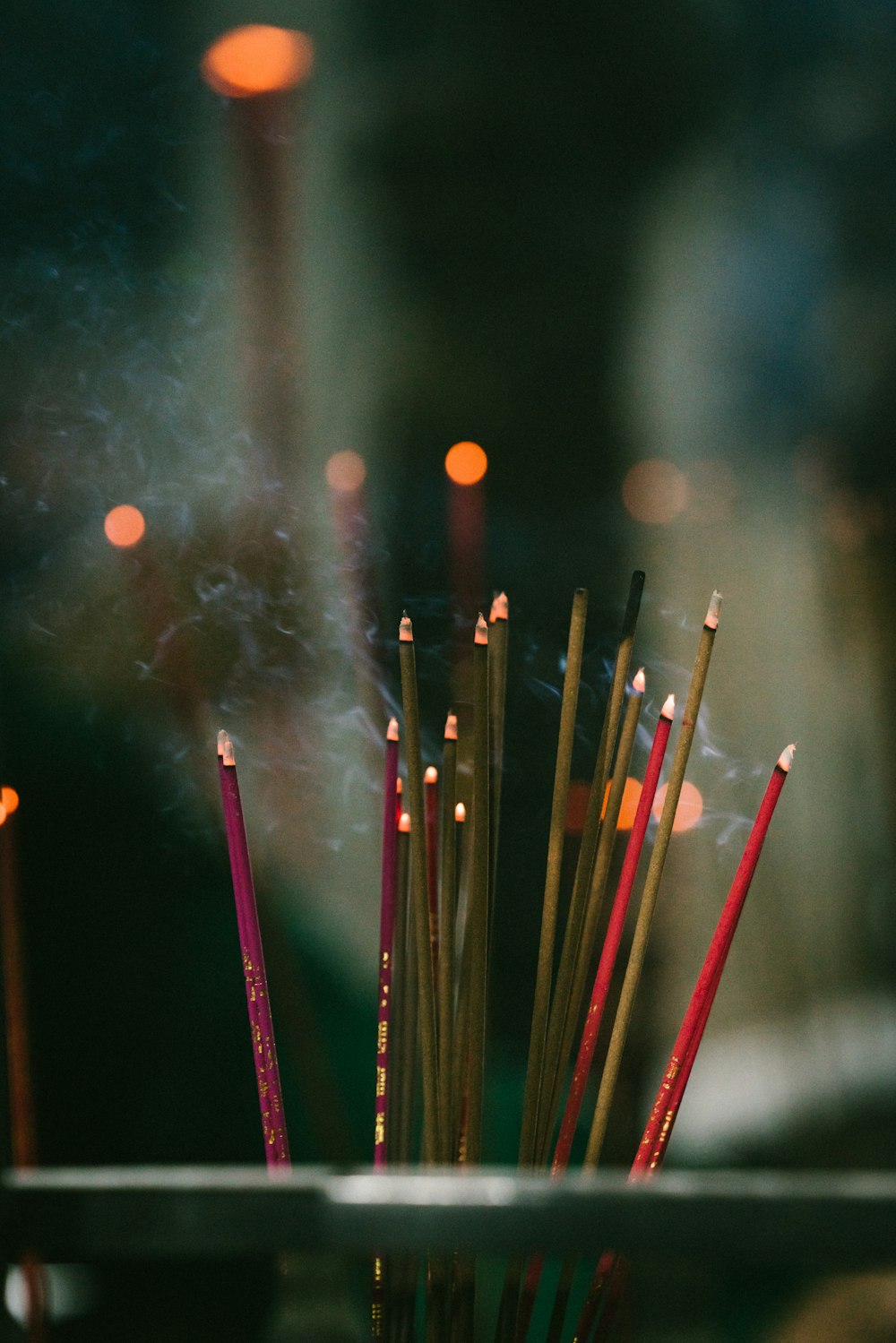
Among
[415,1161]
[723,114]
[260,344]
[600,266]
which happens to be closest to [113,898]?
[415,1161]

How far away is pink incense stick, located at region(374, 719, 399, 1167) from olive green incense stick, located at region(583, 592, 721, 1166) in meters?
0.11

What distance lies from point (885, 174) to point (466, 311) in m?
0.29

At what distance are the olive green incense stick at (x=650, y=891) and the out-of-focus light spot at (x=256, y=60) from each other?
45 cm

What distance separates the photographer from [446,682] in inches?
25.9

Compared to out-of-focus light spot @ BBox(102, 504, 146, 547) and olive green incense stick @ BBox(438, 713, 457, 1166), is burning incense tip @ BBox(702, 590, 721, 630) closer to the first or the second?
olive green incense stick @ BBox(438, 713, 457, 1166)

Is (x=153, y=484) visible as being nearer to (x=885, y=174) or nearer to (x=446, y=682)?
(x=446, y=682)

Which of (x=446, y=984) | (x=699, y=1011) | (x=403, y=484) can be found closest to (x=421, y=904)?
(x=446, y=984)

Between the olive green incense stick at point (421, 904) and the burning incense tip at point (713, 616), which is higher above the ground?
the burning incense tip at point (713, 616)

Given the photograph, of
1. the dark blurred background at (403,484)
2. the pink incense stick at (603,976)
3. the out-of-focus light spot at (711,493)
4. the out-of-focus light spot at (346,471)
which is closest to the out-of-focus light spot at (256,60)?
the dark blurred background at (403,484)

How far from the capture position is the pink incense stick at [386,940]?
0.53m

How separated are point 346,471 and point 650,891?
338mm

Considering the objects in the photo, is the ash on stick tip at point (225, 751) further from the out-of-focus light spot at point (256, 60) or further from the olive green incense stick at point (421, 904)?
the out-of-focus light spot at point (256, 60)

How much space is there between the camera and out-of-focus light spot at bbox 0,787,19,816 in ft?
2.14

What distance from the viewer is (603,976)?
0.54 meters
